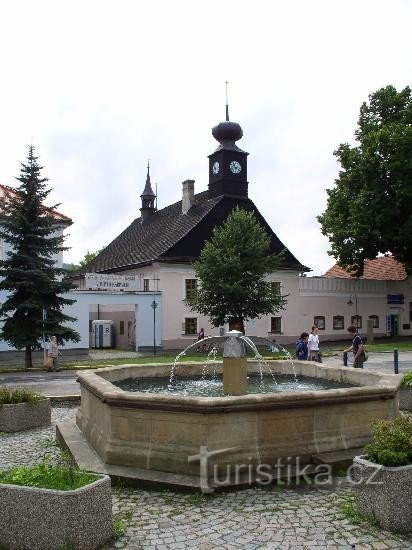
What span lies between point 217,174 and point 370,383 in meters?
36.0

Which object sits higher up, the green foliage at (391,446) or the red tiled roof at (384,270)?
the red tiled roof at (384,270)

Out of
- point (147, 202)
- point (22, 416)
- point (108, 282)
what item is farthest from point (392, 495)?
point (147, 202)

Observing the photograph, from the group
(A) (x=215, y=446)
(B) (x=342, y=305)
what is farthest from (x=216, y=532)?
(B) (x=342, y=305)

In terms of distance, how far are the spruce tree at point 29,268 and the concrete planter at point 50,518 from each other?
21703 mm

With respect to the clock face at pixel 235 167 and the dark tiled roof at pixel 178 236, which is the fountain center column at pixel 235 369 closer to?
the dark tiled roof at pixel 178 236

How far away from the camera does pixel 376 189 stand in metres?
38.4

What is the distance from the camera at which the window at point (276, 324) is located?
140 ft

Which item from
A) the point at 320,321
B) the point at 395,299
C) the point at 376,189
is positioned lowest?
the point at 320,321

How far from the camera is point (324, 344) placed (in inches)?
1658

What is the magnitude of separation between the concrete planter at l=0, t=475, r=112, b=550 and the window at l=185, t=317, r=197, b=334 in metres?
34.2

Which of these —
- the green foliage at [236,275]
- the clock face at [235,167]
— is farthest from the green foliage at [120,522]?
the clock face at [235,167]

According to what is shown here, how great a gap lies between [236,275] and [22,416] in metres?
21.6

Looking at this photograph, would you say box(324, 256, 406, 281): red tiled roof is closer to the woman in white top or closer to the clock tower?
the clock tower

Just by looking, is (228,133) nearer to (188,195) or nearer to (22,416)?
(188,195)
